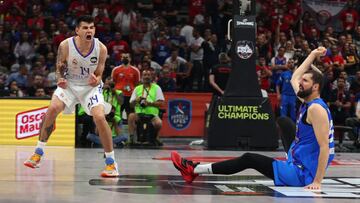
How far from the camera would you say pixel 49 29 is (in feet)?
69.4

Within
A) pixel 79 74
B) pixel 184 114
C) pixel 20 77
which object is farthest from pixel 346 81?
pixel 79 74

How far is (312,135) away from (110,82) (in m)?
8.58

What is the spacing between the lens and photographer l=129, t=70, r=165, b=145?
16266mm

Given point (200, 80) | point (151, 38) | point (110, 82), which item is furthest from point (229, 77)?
point (151, 38)

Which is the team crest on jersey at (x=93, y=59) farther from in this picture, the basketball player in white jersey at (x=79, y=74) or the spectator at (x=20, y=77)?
the spectator at (x=20, y=77)

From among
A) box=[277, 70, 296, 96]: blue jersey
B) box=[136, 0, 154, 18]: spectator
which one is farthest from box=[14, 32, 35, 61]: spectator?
box=[277, 70, 296, 96]: blue jersey

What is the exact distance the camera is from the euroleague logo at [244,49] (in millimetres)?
15320

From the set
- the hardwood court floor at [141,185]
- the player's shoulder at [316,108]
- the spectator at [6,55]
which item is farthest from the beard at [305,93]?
the spectator at [6,55]

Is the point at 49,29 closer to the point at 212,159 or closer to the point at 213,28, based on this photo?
the point at 213,28

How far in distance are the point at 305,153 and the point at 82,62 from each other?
325 centimetres

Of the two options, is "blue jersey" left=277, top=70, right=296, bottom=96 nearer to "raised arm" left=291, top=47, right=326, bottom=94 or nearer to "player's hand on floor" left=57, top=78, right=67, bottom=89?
"player's hand on floor" left=57, top=78, right=67, bottom=89

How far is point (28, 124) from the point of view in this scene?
15.5m

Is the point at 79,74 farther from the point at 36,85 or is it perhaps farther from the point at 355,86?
the point at 355,86

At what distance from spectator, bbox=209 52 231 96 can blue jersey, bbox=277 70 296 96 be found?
1.85m
